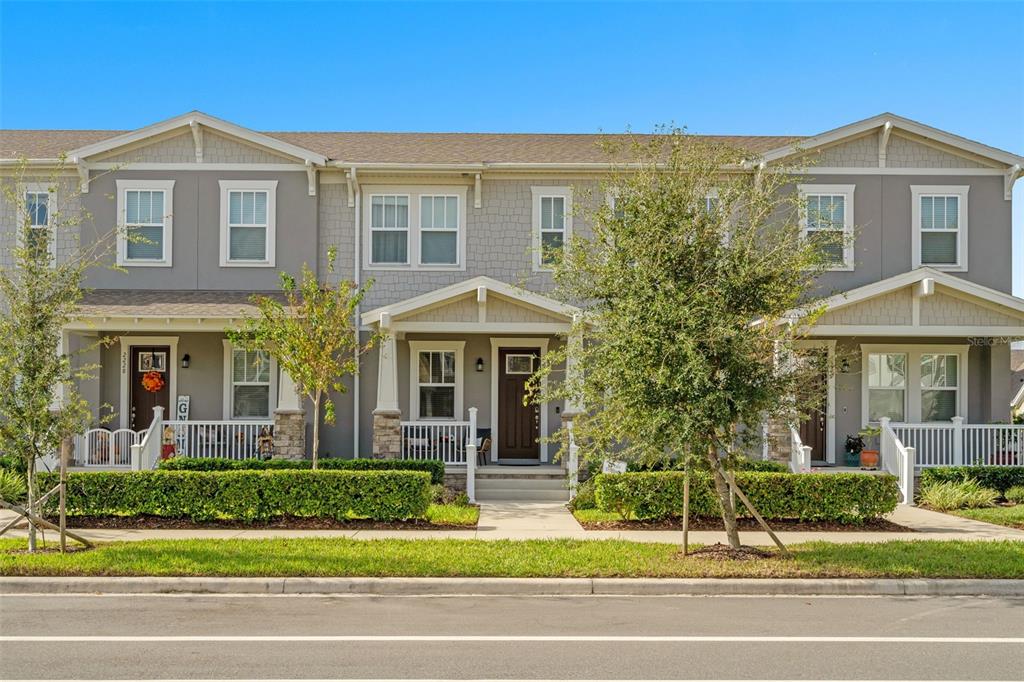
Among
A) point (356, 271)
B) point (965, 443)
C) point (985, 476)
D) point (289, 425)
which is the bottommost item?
point (985, 476)

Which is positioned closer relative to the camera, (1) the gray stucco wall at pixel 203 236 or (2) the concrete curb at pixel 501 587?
(2) the concrete curb at pixel 501 587

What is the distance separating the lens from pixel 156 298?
18078mm

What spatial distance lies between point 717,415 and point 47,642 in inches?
268

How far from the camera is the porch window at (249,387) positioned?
18.9m

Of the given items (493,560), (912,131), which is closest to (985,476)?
(912,131)

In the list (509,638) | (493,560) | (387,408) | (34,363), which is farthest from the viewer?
(387,408)

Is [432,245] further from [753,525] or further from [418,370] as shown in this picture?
[753,525]

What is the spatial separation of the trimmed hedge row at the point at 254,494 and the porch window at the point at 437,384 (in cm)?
579

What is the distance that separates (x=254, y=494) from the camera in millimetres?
13211

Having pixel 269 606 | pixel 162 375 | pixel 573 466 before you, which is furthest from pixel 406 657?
pixel 162 375

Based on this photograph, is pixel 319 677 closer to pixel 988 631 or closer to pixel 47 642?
pixel 47 642

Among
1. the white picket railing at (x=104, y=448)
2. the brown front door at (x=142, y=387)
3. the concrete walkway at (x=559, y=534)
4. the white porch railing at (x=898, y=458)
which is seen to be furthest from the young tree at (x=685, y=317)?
the brown front door at (x=142, y=387)

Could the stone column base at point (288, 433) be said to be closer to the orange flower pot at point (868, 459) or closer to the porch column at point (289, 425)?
the porch column at point (289, 425)

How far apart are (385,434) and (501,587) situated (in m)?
7.76
